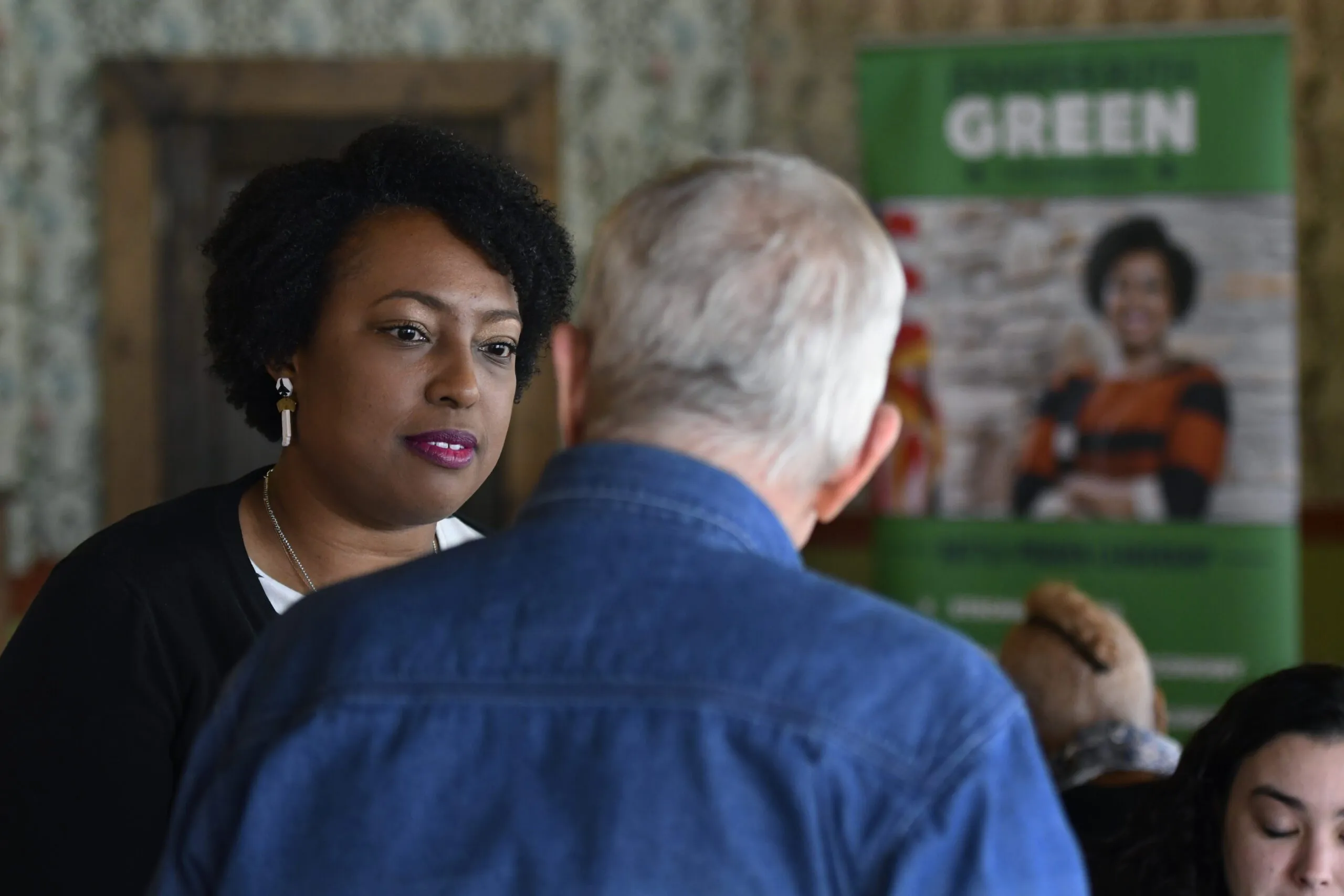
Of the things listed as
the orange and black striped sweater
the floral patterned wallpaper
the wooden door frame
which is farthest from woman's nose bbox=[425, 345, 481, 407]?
the floral patterned wallpaper

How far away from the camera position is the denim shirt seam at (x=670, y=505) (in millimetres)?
885

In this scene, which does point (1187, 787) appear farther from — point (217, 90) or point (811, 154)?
point (217, 90)

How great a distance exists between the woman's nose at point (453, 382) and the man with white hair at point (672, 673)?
2.34 ft

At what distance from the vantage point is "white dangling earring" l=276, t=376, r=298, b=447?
1785 mm

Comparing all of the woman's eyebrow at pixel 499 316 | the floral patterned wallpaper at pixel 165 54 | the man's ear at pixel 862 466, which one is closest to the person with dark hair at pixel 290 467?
the woman's eyebrow at pixel 499 316

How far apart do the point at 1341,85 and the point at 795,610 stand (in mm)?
5688

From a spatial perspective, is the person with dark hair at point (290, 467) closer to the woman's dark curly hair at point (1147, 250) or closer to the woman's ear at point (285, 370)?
the woman's ear at point (285, 370)

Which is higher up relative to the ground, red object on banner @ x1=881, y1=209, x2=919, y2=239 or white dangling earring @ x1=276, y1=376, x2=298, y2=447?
red object on banner @ x1=881, y1=209, x2=919, y2=239

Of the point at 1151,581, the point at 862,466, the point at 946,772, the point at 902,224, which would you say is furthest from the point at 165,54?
the point at 946,772

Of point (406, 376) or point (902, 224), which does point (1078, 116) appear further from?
point (406, 376)

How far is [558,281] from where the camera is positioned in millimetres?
1917

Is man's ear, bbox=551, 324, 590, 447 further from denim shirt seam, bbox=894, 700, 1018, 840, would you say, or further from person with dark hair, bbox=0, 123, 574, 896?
person with dark hair, bbox=0, 123, 574, 896

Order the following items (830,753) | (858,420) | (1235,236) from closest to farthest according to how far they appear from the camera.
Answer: (830,753) < (858,420) < (1235,236)

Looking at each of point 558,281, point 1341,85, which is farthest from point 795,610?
point 1341,85
